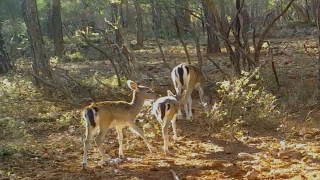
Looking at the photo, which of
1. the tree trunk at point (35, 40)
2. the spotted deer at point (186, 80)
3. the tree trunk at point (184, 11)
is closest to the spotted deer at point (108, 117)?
the spotted deer at point (186, 80)

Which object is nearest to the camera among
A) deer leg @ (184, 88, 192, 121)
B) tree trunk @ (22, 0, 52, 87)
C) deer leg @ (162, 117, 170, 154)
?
deer leg @ (162, 117, 170, 154)

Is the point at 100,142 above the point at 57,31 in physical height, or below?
below

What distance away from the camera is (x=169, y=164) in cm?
693

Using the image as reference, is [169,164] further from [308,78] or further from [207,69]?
[207,69]

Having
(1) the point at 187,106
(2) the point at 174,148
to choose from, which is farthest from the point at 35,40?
(2) the point at 174,148

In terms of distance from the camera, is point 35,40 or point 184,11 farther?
point 184,11

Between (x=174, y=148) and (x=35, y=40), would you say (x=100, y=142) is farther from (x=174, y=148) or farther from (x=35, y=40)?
(x=35, y=40)

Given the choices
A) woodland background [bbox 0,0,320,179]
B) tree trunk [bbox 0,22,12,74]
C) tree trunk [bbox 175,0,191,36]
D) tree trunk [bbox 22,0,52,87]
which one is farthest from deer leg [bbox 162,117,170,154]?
tree trunk [bbox 0,22,12,74]

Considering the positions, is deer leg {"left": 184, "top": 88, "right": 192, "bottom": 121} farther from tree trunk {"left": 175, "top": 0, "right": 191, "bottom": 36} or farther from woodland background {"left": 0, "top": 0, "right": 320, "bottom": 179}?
tree trunk {"left": 175, "top": 0, "right": 191, "bottom": 36}

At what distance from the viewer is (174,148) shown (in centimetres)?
802

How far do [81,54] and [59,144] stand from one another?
14612 mm

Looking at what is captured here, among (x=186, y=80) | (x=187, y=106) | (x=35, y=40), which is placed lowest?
(x=187, y=106)

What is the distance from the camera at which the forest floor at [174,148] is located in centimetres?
649

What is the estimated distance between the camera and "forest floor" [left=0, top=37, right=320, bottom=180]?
6.49 metres
